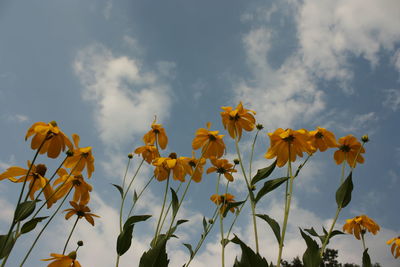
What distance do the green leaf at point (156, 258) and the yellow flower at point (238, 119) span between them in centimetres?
138

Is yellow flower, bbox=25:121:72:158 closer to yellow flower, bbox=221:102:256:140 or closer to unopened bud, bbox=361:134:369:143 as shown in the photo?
yellow flower, bbox=221:102:256:140

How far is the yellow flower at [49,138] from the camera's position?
6.43 feet

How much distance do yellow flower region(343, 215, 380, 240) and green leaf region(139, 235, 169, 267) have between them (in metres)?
3.50

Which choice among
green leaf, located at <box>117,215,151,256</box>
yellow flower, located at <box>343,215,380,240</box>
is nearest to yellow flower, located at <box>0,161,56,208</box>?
green leaf, located at <box>117,215,151,256</box>

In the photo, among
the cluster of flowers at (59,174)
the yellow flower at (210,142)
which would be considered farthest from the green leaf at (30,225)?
the yellow flower at (210,142)

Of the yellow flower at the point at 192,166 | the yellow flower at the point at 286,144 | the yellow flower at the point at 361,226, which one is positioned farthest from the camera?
the yellow flower at the point at 361,226

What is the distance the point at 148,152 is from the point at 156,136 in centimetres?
22

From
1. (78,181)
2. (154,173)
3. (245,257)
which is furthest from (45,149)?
(245,257)

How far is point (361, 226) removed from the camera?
4121mm

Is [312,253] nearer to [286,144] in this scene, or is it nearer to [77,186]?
[286,144]

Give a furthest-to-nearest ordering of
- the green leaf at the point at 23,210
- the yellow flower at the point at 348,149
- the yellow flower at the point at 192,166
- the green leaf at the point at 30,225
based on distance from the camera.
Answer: the yellow flower at the point at 192,166
the yellow flower at the point at 348,149
the green leaf at the point at 30,225
the green leaf at the point at 23,210

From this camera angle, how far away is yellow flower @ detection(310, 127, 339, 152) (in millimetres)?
2492

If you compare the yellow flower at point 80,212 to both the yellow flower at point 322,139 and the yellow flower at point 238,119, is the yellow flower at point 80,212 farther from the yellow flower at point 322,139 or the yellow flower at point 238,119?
the yellow flower at point 322,139

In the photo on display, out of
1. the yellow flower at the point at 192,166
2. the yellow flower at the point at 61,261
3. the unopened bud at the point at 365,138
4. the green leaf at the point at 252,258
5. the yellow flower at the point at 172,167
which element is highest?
the unopened bud at the point at 365,138
